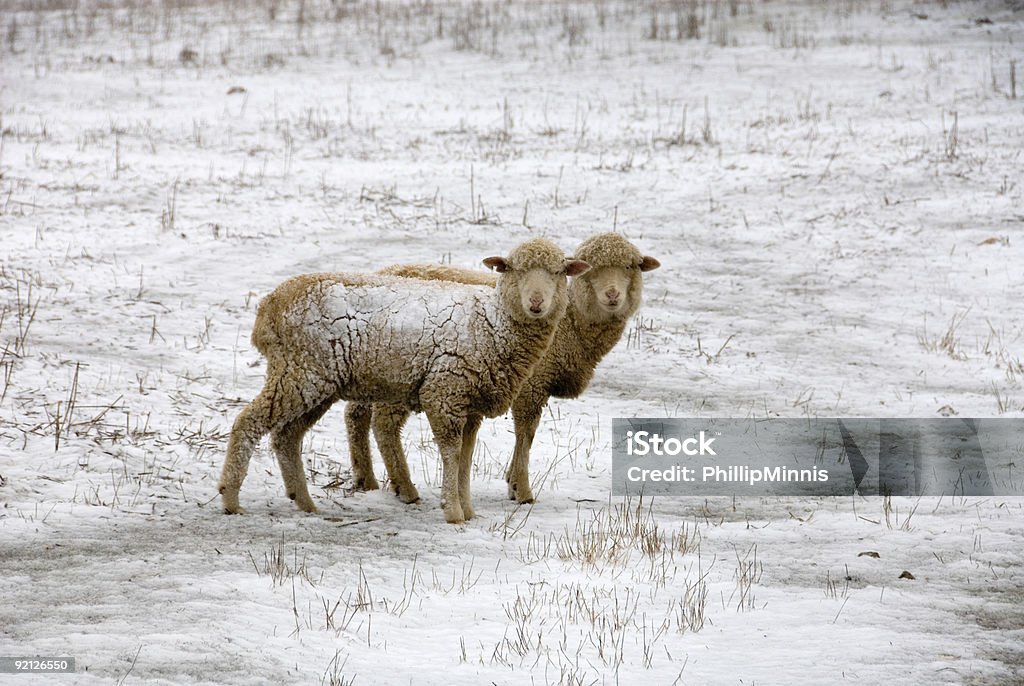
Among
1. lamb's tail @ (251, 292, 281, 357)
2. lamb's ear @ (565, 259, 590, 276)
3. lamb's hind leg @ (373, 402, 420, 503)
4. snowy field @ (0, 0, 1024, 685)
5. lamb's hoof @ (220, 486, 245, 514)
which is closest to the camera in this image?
snowy field @ (0, 0, 1024, 685)

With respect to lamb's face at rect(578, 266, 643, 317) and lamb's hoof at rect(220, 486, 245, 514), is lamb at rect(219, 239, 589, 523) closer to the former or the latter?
lamb's hoof at rect(220, 486, 245, 514)

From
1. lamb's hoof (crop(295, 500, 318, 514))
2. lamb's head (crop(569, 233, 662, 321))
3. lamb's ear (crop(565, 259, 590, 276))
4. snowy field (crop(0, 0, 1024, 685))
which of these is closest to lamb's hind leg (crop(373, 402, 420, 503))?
snowy field (crop(0, 0, 1024, 685))

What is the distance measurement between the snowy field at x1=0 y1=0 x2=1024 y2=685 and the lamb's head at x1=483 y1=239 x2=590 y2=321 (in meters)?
1.45

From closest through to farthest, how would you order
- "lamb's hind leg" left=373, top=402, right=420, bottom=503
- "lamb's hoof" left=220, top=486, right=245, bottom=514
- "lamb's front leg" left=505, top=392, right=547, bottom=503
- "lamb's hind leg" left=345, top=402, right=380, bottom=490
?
1. "lamb's hoof" left=220, top=486, right=245, bottom=514
2. "lamb's hind leg" left=373, top=402, right=420, bottom=503
3. "lamb's front leg" left=505, top=392, right=547, bottom=503
4. "lamb's hind leg" left=345, top=402, right=380, bottom=490

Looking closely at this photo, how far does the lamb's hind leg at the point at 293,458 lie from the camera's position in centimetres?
700

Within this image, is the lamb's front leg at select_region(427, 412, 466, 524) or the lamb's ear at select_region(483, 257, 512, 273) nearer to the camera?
the lamb's front leg at select_region(427, 412, 466, 524)

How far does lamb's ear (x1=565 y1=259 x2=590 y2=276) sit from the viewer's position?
282 inches

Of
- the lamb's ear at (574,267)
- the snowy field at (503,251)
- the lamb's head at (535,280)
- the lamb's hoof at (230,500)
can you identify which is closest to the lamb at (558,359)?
the snowy field at (503,251)

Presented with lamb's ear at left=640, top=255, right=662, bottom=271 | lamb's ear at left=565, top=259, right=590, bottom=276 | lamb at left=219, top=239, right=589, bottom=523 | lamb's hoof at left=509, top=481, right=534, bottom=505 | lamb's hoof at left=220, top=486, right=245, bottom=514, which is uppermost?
lamb's ear at left=565, top=259, right=590, bottom=276

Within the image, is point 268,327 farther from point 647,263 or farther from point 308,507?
point 647,263

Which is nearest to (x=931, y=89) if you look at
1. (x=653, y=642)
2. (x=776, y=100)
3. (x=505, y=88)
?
(x=776, y=100)

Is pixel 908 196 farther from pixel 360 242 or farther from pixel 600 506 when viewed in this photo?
pixel 600 506

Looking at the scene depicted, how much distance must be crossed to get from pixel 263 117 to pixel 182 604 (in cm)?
1389

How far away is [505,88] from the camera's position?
19.3m
